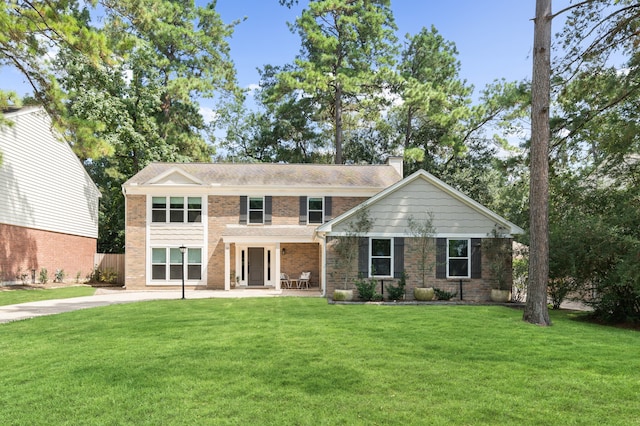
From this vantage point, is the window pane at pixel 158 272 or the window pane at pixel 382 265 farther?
the window pane at pixel 158 272

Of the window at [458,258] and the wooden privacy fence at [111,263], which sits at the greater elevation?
the window at [458,258]

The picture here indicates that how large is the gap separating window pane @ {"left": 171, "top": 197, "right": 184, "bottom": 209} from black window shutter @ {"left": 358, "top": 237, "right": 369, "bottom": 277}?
9702mm

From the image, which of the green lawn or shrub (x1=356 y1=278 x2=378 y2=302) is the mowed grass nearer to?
shrub (x1=356 y1=278 x2=378 y2=302)

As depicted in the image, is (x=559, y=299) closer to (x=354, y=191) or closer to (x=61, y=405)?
(x=354, y=191)

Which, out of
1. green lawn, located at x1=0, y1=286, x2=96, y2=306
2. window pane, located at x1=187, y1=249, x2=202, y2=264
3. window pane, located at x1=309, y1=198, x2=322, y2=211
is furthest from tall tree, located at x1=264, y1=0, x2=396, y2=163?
green lawn, located at x1=0, y1=286, x2=96, y2=306

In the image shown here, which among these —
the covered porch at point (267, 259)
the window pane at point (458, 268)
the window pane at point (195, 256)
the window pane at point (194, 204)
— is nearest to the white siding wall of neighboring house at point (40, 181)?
the window pane at point (194, 204)

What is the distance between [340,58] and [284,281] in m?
19.1

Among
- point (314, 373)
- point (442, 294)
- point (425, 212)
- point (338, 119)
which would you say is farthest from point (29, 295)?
point (338, 119)

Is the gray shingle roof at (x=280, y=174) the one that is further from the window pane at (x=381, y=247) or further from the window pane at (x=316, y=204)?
the window pane at (x=381, y=247)

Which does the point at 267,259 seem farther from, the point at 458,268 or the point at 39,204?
the point at 39,204

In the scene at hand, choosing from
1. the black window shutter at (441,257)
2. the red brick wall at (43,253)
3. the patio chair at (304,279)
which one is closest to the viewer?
the black window shutter at (441,257)

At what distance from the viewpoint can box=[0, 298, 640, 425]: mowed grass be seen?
4.64m

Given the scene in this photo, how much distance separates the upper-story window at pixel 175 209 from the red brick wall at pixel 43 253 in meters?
5.43

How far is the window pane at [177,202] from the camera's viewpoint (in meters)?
21.1
